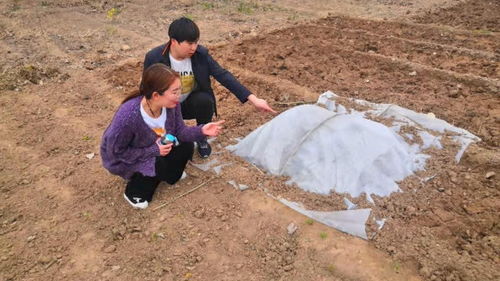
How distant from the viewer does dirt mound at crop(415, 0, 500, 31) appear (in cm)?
642

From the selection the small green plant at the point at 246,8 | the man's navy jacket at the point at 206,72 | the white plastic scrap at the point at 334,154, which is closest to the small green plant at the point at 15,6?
the small green plant at the point at 246,8

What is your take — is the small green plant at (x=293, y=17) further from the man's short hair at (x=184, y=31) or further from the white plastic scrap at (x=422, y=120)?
the man's short hair at (x=184, y=31)

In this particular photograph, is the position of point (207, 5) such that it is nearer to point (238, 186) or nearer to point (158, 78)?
point (238, 186)

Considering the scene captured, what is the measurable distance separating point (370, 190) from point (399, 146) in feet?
1.52

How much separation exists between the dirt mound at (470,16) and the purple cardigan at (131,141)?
562 centimetres

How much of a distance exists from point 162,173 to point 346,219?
1285 mm

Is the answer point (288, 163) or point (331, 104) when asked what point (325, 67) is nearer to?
point (331, 104)

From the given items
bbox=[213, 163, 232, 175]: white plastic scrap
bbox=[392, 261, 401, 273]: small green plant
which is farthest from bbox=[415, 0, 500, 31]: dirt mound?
bbox=[392, 261, 401, 273]: small green plant

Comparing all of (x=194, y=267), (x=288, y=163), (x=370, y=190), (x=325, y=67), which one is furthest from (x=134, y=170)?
(x=325, y=67)

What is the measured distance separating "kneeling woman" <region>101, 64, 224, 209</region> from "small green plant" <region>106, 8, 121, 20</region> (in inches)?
195

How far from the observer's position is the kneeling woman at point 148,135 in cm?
238

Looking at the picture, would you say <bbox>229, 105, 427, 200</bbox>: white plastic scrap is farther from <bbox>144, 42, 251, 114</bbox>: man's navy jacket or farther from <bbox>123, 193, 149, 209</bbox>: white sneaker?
<bbox>123, 193, 149, 209</bbox>: white sneaker

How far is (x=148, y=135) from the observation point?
2.54 meters

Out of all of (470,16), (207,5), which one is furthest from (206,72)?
(470,16)
